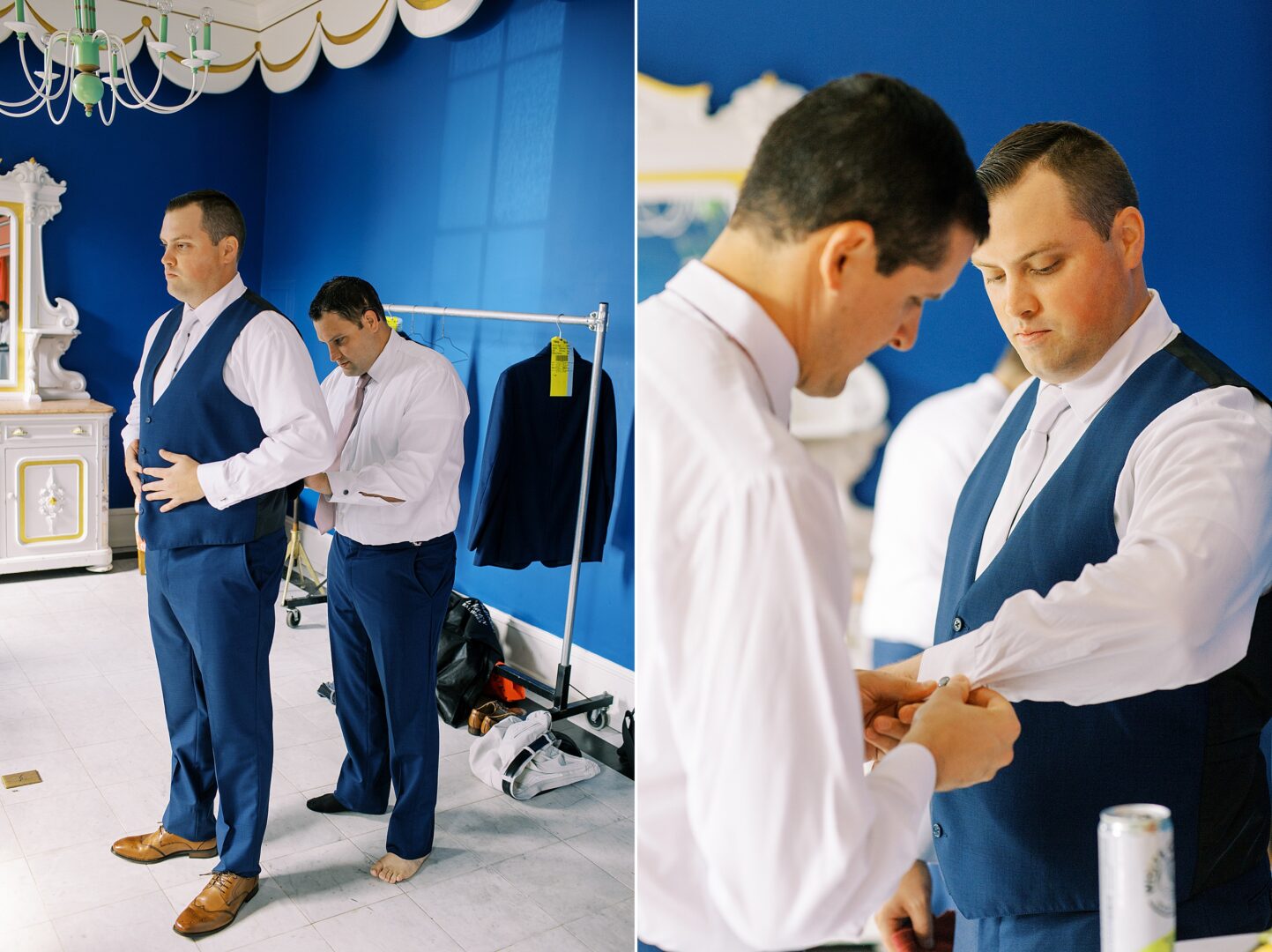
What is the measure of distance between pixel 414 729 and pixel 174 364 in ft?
3.74

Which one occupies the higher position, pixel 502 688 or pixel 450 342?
pixel 450 342

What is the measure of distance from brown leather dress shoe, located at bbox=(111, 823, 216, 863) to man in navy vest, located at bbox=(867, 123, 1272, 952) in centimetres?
235

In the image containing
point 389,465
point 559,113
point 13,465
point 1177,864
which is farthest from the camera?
point 13,465

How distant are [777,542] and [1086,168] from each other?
Result: 0.67 metres

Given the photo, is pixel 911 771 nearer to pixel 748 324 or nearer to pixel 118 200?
pixel 748 324

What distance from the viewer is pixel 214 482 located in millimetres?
2469

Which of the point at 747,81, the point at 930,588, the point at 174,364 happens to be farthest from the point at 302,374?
the point at 930,588

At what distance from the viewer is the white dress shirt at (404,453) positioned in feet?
9.34

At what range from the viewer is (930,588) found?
1.31 m

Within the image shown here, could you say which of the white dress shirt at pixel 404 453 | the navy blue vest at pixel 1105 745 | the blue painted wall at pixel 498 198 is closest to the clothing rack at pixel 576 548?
the blue painted wall at pixel 498 198

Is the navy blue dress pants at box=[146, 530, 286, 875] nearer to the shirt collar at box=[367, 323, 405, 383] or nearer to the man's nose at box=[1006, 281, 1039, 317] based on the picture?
the shirt collar at box=[367, 323, 405, 383]

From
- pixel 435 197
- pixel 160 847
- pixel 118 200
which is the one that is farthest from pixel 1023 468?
pixel 118 200

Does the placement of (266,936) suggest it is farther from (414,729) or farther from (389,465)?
(389,465)

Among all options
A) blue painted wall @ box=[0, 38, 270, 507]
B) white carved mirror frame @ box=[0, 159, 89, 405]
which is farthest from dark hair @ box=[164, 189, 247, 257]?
blue painted wall @ box=[0, 38, 270, 507]
